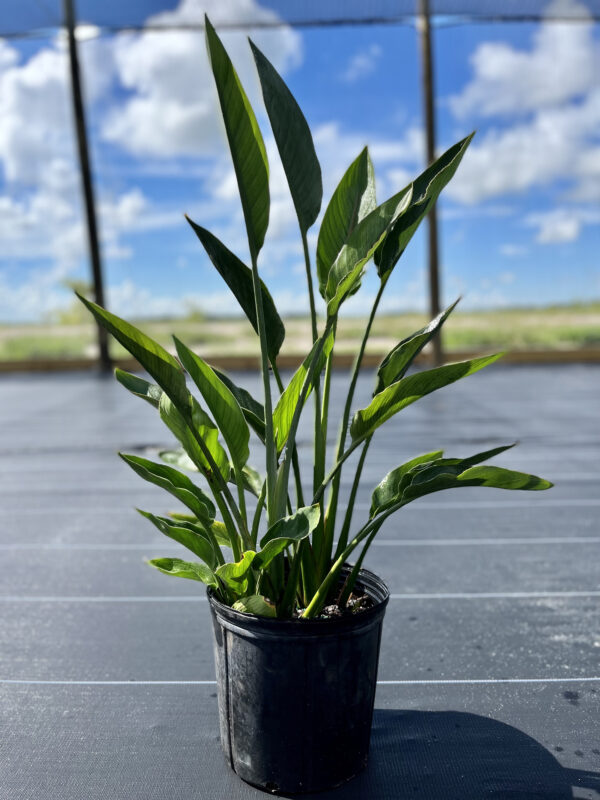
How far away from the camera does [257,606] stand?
97 cm

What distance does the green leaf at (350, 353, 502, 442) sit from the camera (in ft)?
3.07

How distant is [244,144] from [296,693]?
0.71 metres

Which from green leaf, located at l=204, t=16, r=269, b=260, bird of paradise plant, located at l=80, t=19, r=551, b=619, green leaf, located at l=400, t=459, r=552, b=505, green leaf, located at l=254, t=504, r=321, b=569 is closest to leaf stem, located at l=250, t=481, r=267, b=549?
bird of paradise plant, located at l=80, t=19, r=551, b=619

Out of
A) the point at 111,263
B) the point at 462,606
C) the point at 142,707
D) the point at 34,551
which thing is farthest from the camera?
the point at 111,263

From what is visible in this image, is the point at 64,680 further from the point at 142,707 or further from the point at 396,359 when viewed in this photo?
the point at 396,359

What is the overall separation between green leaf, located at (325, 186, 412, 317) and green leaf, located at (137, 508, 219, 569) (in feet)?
1.16

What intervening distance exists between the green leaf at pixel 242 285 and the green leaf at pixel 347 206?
0.09m

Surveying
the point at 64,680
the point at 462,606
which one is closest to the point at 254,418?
the point at 64,680

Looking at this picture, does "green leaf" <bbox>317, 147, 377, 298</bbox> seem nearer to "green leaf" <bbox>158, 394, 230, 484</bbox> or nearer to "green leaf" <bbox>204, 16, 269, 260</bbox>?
"green leaf" <bbox>204, 16, 269, 260</bbox>

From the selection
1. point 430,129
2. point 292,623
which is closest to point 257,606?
point 292,623

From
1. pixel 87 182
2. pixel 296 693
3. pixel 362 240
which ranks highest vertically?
pixel 87 182

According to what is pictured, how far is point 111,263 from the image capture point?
741 cm

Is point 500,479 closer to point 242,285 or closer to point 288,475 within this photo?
point 288,475

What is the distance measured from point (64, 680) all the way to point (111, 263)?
6.47m
